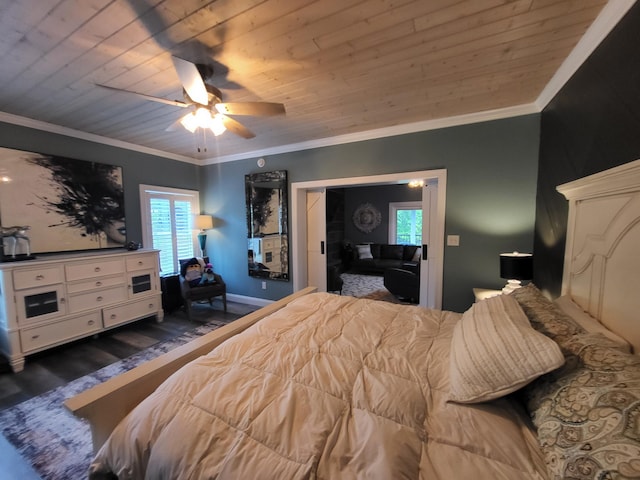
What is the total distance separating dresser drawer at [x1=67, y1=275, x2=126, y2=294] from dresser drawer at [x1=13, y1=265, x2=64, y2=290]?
139 millimetres

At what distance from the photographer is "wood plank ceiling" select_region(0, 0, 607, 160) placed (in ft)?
4.55

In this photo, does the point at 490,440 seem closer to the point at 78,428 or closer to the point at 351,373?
the point at 351,373

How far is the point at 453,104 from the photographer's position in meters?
2.53

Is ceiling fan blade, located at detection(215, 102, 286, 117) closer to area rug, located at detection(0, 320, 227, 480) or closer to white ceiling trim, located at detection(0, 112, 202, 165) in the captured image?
area rug, located at detection(0, 320, 227, 480)

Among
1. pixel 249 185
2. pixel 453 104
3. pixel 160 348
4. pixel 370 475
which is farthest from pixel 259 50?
pixel 160 348

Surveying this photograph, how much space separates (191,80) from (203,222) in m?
3.18

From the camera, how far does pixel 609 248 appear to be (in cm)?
128

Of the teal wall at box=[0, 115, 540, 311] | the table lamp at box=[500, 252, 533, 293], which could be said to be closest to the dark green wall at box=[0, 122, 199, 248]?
the teal wall at box=[0, 115, 540, 311]

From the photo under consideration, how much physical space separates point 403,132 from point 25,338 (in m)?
4.62

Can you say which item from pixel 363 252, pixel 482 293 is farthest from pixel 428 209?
pixel 363 252

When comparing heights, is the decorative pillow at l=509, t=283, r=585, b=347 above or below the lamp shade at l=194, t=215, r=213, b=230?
below

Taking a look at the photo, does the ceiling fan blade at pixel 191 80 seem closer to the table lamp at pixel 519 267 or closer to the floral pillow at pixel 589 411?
Result: the floral pillow at pixel 589 411

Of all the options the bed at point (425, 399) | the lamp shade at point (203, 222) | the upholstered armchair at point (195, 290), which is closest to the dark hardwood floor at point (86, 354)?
the upholstered armchair at point (195, 290)

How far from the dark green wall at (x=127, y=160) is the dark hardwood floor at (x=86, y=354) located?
1.36 m
